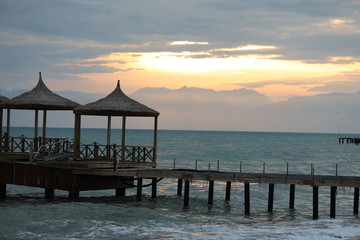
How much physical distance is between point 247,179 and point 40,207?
10667 mm

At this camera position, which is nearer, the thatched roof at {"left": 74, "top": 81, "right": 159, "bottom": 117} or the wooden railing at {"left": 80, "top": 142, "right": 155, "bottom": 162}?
the thatched roof at {"left": 74, "top": 81, "right": 159, "bottom": 117}

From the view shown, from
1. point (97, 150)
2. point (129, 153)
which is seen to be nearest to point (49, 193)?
point (97, 150)

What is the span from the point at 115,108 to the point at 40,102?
514 cm

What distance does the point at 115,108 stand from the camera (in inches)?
1171

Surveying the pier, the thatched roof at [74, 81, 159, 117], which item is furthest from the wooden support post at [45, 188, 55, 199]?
the thatched roof at [74, 81, 159, 117]

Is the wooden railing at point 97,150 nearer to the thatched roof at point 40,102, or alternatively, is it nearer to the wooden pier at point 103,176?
the wooden pier at point 103,176

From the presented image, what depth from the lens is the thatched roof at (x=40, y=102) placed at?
3194cm

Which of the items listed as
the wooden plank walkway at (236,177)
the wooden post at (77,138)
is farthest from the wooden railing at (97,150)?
the wooden plank walkway at (236,177)

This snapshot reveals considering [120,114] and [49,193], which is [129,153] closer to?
[120,114]

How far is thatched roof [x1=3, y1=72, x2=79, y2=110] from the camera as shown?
1257 inches

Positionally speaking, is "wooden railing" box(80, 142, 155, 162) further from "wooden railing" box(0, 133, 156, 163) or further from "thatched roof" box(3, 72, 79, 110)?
"thatched roof" box(3, 72, 79, 110)

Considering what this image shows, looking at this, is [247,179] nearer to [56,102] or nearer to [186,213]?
[186,213]

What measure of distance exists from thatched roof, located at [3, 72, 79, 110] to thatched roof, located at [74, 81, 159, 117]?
242cm

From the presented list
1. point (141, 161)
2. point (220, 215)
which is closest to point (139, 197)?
point (141, 161)
